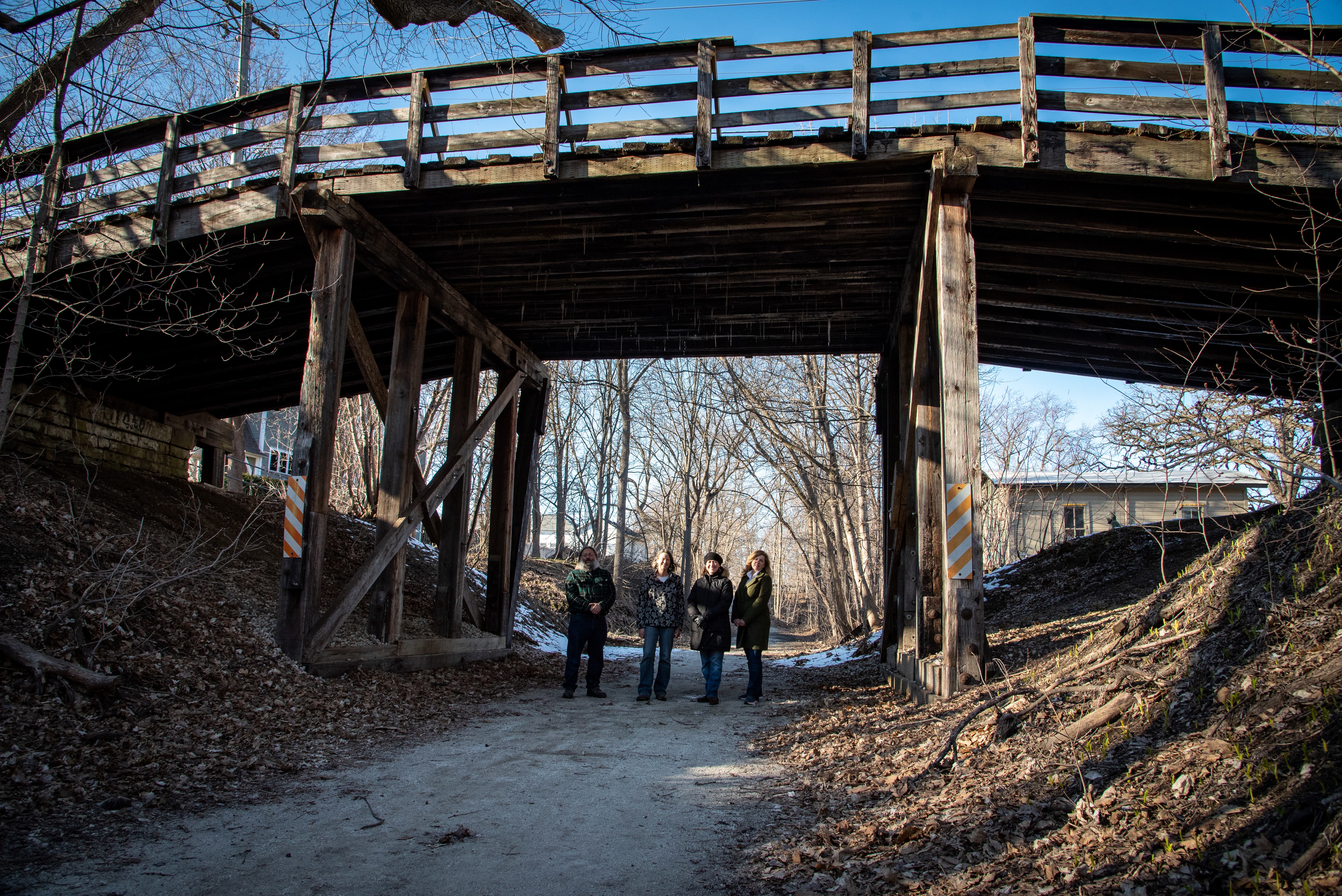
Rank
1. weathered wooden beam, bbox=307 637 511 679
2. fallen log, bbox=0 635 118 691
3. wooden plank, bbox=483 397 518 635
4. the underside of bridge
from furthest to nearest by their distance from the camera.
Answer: wooden plank, bbox=483 397 518 635
weathered wooden beam, bbox=307 637 511 679
the underside of bridge
fallen log, bbox=0 635 118 691

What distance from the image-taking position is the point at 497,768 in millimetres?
5258

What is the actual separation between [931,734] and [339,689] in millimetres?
5202

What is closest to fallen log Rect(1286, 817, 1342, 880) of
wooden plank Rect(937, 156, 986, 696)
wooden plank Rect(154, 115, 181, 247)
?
wooden plank Rect(937, 156, 986, 696)

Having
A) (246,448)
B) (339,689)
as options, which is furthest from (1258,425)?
(246,448)

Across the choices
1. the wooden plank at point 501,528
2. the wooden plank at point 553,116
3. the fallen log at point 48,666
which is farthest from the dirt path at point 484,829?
the wooden plank at point 501,528

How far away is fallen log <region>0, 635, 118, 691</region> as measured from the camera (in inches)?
213

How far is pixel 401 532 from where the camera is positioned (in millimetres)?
8891

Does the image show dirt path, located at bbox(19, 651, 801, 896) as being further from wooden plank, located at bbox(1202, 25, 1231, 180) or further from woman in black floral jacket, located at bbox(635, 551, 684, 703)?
wooden plank, located at bbox(1202, 25, 1231, 180)

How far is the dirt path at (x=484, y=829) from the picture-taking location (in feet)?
10.7

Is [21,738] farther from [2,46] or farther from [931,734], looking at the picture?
[931,734]

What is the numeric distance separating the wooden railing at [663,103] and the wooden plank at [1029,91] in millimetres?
11

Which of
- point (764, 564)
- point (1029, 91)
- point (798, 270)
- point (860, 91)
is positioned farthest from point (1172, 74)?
point (764, 564)

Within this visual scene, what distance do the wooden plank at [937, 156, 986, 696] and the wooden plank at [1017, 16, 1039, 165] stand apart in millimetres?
526

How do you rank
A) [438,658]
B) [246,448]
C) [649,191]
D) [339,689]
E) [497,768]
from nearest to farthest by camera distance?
1. [497,768]
2. [339,689]
3. [649,191]
4. [438,658]
5. [246,448]
